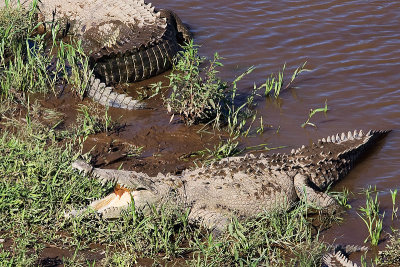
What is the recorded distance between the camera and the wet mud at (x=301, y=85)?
20.2ft

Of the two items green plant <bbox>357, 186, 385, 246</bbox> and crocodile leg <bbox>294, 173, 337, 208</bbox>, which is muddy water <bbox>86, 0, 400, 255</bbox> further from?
crocodile leg <bbox>294, 173, 337, 208</bbox>

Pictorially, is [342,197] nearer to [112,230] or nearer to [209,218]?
[209,218]

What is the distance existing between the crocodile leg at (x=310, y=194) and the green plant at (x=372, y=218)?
0.30 m

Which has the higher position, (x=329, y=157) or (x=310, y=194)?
(x=329, y=157)

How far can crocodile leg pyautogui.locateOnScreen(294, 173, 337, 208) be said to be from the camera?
548cm

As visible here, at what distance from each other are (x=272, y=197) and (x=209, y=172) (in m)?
0.61

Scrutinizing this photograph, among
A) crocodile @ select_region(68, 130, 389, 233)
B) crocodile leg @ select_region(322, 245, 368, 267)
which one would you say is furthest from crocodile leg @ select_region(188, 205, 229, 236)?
crocodile leg @ select_region(322, 245, 368, 267)

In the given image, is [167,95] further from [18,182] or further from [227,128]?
[18,182]

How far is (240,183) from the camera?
5480 mm

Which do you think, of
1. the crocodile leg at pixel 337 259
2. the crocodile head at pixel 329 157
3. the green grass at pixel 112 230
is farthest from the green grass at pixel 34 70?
the crocodile leg at pixel 337 259

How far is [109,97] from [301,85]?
249 cm

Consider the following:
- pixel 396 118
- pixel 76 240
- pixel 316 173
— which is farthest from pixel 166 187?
pixel 396 118

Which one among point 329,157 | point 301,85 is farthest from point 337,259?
point 301,85

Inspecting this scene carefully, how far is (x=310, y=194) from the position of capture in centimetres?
554
